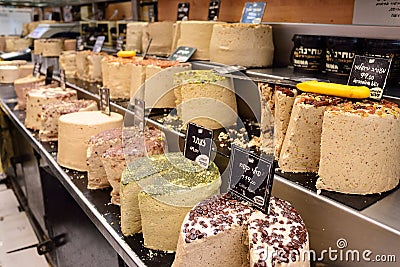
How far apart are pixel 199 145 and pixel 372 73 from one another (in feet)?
1.87

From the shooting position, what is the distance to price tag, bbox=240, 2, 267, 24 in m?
2.07

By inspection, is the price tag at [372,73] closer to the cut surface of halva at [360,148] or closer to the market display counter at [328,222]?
the cut surface of halva at [360,148]

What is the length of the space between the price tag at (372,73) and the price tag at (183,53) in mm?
1059

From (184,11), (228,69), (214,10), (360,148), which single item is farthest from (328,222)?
(184,11)

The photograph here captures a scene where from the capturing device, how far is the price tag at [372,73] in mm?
1191

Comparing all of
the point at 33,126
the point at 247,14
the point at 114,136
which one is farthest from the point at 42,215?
the point at 247,14

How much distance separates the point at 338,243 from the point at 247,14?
1405 millimetres

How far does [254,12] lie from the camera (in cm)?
211

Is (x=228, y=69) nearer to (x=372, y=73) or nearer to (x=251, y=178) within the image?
(x=372, y=73)

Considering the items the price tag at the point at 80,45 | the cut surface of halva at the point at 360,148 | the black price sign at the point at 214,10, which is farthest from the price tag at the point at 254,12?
the price tag at the point at 80,45

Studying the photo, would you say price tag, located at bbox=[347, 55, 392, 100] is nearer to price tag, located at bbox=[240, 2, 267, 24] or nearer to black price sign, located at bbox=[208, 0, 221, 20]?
price tag, located at bbox=[240, 2, 267, 24]

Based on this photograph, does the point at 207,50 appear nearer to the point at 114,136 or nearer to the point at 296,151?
the point at 114,136

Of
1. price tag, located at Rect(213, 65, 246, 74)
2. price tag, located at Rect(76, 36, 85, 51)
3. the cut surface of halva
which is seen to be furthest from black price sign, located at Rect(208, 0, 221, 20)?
price tag, located at Rect(76, 36, 85, 51)

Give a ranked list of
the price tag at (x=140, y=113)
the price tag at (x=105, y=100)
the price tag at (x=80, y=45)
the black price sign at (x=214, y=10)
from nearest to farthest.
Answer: the price tag at (x=140, y=113), the price tag at (x=105, y=100), the black price sign at (x=214, y=10), the price tag at (x=80, y=45)
